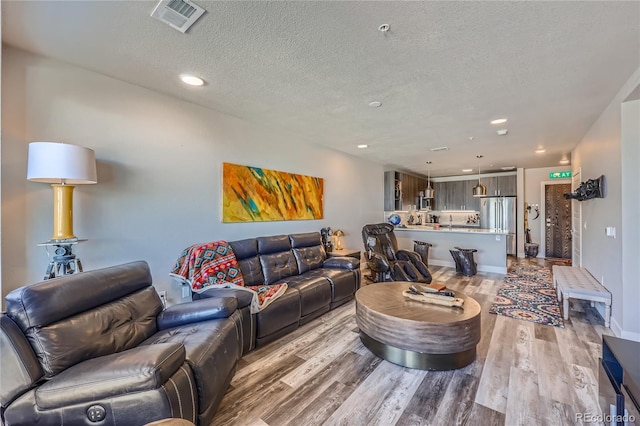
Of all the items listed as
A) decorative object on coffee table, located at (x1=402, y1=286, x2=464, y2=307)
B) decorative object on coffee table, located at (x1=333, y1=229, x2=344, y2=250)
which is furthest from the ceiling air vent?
decorative object on coffee table, located at (x1=333, y1=229, x2=344, y2=250)

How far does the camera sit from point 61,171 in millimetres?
1855

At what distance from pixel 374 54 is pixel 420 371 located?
2.62 m

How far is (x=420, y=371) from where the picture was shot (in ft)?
7.30

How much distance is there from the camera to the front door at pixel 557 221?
7.12 metres

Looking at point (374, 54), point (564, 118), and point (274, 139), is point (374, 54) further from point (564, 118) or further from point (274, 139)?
point (564, 118)

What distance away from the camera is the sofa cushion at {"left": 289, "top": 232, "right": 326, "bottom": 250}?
154 inches

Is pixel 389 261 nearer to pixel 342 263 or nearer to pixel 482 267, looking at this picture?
pixel 342 263

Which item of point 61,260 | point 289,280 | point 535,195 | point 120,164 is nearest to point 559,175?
point 535,195

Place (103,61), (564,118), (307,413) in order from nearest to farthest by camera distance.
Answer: (307,413)
(103,61)
(564,118)

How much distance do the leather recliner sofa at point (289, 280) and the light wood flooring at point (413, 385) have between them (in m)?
0.23

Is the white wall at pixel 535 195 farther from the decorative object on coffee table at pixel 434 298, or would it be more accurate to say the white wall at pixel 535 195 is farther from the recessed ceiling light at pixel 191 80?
Result: the recessed ceiling light at pixel 191 80

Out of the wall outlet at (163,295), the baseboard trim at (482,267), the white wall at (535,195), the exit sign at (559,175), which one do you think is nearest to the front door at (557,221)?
the white wall at (535,195)

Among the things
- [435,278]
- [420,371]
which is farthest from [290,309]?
[435,278]

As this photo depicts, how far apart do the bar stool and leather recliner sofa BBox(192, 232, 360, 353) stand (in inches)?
112
